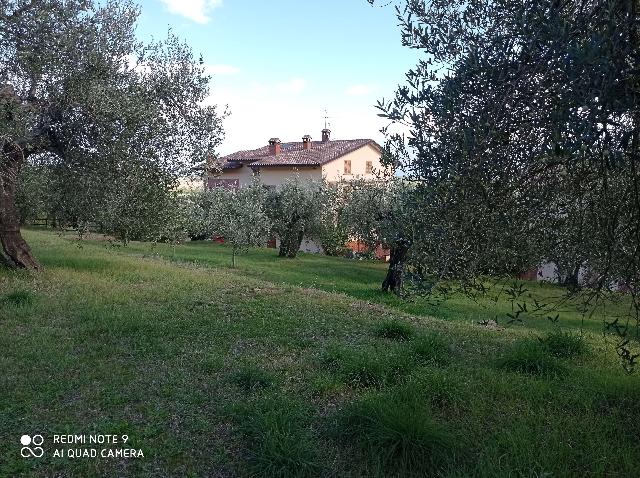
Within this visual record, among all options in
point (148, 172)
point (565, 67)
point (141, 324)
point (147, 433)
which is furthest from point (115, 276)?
point (565, 67)

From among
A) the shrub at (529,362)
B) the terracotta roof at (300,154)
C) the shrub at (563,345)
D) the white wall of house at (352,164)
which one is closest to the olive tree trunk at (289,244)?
the white wall of house at (352,164)

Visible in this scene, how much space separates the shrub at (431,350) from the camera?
6609mm

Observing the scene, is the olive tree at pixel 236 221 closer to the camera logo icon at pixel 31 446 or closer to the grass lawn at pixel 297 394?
the grass lawn at pixel 297 394

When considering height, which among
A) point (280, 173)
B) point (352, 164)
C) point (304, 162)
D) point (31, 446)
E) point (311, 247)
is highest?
point (352, 164)

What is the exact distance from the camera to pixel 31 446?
4.24 metres

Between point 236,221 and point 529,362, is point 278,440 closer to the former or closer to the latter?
point 529,362

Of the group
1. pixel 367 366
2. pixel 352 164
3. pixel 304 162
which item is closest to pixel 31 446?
pixel 367 366

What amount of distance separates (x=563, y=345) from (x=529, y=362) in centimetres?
149

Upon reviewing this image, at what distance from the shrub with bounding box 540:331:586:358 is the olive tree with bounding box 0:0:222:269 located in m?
6.85

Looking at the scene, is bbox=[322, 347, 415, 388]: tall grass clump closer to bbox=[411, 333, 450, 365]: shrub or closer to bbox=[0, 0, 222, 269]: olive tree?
bbox=[411, 333, 450, 365]: shrub

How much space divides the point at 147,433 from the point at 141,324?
3564mm

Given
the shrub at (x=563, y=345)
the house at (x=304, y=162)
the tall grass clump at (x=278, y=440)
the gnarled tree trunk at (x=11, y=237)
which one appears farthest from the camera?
the house at (x=304, y=162)

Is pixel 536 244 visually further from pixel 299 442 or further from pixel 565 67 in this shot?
pixel 299 442

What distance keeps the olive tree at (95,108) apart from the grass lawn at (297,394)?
2191 mm
